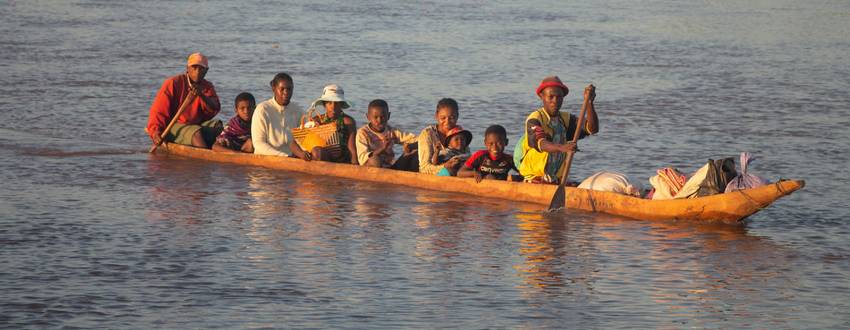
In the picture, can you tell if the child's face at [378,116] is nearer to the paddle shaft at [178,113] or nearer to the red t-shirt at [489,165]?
the red t-shirt at [489,165]

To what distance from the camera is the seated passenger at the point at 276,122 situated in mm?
12164

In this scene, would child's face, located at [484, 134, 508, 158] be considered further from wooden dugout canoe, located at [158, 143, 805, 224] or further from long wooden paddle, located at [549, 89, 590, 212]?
long wooden paddle, located at [549, 89, 590, 212]

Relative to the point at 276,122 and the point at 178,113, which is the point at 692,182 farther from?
the point at 178,113

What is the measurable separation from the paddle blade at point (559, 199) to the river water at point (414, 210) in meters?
0.10

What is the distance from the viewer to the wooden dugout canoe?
937 cm

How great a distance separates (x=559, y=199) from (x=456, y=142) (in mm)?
1145

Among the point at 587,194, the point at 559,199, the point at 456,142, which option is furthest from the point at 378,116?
the point at 587,194

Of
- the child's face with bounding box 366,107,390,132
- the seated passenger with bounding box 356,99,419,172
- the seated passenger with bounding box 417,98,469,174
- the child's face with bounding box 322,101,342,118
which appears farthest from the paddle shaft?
the seated passenger with bounding box 417,98,469,174

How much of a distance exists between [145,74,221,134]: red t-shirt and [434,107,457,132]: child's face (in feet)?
9.40

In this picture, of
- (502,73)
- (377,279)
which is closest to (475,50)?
(502,73)

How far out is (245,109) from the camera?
41.2ft

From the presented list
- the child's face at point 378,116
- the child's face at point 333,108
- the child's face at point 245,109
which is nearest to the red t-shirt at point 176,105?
the child's face at point 245,109

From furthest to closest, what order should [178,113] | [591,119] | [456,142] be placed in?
[178,113] → [456,142] → [591,119]

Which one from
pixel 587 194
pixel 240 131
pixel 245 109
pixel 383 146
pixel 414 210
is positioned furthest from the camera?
pixel 240 131
